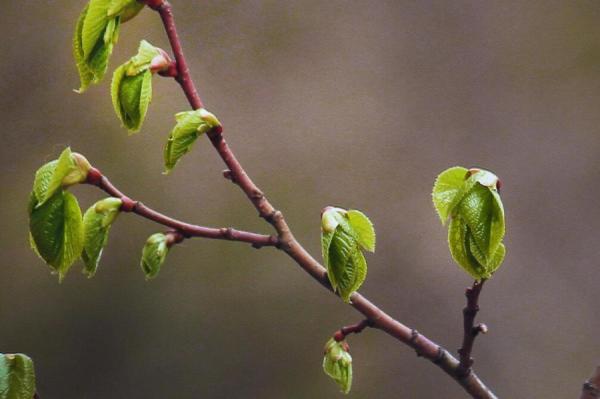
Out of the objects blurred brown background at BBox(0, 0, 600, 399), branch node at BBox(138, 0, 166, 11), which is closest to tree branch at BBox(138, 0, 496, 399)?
branch node at BBox(138, 0, 166, 11)

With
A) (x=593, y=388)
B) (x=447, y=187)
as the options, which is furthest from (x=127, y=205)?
(x=593, y=388)

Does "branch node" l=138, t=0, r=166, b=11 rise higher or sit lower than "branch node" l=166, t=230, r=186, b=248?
higher

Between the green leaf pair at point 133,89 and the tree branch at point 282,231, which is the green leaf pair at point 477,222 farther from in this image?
the green leaf pair at point 133,89

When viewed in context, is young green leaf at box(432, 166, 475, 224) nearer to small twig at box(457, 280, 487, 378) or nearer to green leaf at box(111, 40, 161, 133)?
small twig at box(457, 280, 487, 378)

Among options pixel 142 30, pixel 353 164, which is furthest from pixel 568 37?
pixel 142 30

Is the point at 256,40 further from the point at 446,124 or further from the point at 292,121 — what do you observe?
the point at 446,124
